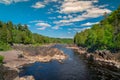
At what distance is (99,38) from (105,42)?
28.9 ft

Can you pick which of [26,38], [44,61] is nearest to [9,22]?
[26,38]

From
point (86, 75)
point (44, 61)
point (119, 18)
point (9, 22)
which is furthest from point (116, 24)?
point (9, 22)

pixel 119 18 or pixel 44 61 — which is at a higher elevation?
pixel 119 18

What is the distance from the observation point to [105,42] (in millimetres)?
104125

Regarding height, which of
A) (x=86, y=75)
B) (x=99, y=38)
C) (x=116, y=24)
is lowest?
(x=86, y=75)

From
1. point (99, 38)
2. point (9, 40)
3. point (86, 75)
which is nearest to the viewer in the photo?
point (86, 75)

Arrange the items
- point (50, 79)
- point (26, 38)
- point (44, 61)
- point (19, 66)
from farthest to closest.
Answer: point (26, 38) < point (44, 61) < point (19, 66) < point (50, 79)

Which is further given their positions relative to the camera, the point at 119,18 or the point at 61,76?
the point at 119,18

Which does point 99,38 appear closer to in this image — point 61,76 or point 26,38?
point 61,76

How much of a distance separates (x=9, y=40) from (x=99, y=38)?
68214 mm

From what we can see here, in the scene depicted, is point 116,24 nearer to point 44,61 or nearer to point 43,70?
point 44,61

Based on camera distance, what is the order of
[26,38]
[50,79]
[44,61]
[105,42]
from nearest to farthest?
[50,79]
[44,61]
[105,42]
[26,38]

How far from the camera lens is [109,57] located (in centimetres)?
8488

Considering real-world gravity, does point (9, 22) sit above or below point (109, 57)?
above
